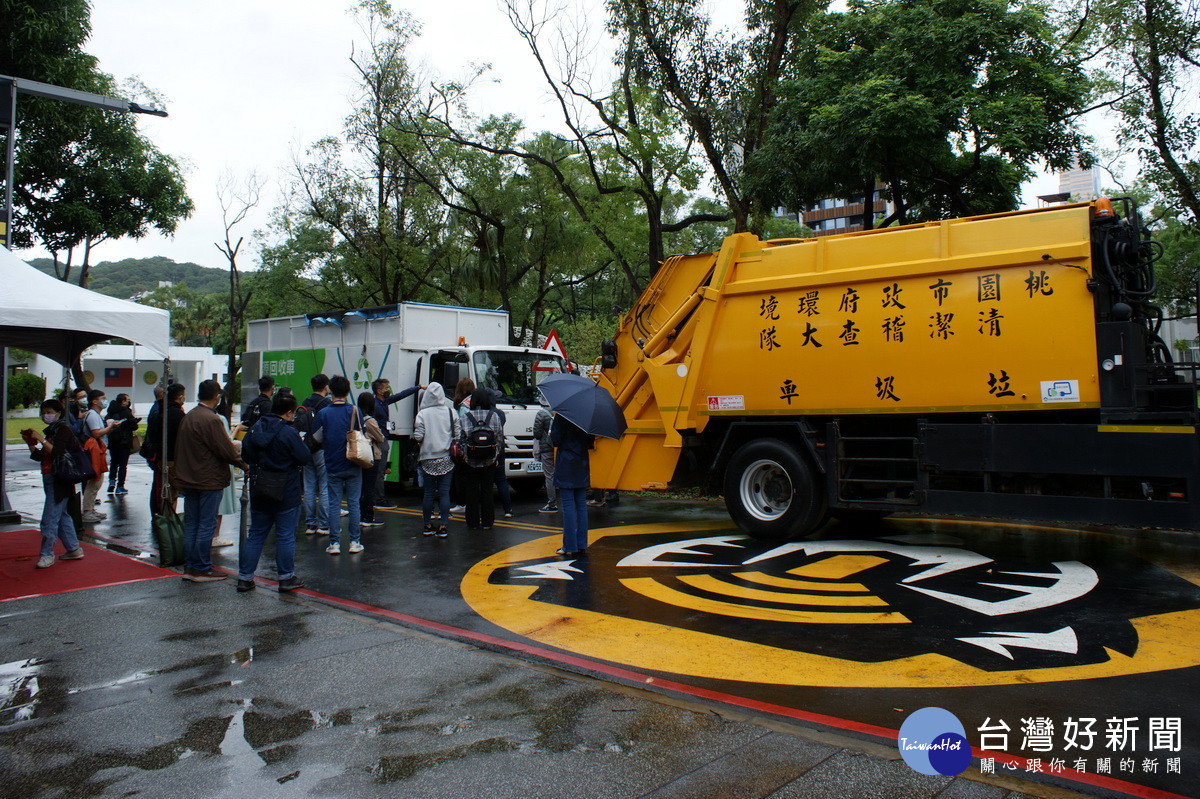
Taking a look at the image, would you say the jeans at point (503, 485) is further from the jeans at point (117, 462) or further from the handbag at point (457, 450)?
the jeans at point (117, 462)

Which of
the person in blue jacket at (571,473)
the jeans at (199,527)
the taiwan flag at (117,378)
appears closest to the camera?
the jeans at (199,527)

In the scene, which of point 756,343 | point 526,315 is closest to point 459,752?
point 756,343

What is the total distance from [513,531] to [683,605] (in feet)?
12.9

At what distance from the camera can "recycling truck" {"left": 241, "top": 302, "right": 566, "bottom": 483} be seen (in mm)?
12227

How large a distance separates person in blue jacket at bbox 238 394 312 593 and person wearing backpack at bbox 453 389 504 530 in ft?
8.87

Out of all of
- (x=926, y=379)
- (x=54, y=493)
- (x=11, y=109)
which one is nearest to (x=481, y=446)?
(x=54, y=493)

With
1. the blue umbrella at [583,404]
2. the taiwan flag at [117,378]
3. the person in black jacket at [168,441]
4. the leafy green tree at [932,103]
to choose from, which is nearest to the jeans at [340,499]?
the person in black jacket at [168,441]

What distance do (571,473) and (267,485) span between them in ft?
9.12

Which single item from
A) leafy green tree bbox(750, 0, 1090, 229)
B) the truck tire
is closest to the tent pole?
the truck tire

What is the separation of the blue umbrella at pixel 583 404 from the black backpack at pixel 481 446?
170cm

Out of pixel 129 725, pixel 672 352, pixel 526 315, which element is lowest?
pixel 129 725

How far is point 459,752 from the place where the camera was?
372 centimetres

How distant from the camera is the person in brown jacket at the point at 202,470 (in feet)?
23.6

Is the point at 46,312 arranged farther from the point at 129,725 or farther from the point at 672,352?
the point at 672,352
